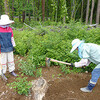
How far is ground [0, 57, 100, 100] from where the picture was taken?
9.14 ft

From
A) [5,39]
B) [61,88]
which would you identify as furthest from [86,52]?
[5,39]

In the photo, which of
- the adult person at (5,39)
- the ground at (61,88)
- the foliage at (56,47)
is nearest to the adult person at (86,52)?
the ground at (61,88)

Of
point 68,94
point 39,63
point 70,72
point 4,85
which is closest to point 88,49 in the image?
point 68,94

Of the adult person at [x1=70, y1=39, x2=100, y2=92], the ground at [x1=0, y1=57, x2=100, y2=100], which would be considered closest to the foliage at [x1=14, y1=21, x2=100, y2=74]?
the ground at [x1=0, y1=57, x2=100, y2=100]

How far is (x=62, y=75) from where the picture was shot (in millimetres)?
3758

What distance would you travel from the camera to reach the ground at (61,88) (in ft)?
9.14

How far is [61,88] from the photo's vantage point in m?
3.14

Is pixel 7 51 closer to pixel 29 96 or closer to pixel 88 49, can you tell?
pixel 29 96

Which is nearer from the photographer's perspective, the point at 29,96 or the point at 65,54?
the point at 29,96

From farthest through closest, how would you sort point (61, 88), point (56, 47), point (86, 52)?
1. point (56, 47)
2. point (61, 88)
3. point (86, 52)

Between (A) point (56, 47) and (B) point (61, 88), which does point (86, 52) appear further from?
(A) point (56, 47)

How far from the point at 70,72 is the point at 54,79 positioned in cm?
69

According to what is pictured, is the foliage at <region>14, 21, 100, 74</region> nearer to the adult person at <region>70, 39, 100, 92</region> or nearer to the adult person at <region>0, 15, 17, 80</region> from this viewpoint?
the adult person at <region>0, 15, 17, 80</region>

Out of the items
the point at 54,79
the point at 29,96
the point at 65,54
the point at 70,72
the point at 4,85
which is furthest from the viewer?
the point at 65,54
